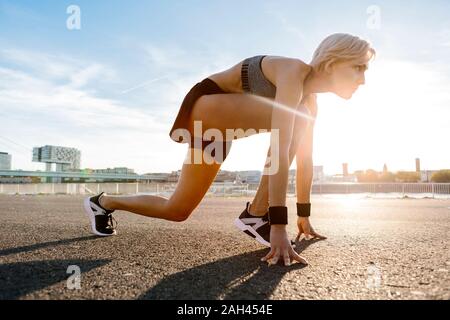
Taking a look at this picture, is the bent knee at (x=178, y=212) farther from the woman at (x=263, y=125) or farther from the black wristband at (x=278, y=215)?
the black wristband at (x=278, y=215)

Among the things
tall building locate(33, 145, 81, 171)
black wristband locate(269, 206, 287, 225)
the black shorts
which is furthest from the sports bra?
tall building locate(33, 145, 81, 171)

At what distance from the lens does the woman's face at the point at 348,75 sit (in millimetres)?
2582

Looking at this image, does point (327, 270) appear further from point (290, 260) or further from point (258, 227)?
point (258, 227)

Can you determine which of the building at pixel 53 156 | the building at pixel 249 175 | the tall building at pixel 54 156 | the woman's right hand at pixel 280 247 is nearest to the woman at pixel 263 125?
the woman's right hand at pixel 280 247

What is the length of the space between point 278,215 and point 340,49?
1198mm

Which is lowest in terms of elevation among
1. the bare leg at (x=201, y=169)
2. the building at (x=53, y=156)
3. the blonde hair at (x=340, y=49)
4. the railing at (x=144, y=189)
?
the railing at (x=144, y=189)

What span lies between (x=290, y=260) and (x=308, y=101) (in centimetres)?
156

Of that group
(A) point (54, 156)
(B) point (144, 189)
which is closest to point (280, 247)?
(B) point (144, 189)

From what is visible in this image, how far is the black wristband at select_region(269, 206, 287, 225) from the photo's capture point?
7.10ft

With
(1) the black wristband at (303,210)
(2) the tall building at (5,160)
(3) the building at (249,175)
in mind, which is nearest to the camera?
(1) the black wristband at (303,210)

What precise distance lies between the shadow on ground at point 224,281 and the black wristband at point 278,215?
25 cm

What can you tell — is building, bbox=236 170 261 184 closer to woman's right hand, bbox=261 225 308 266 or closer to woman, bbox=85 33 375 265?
woman, bbox=85 33 375 265

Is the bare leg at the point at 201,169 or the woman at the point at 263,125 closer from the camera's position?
the woman at the point at 263,125

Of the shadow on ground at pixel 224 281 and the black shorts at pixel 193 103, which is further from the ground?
the black shorts at pixel 193 103
